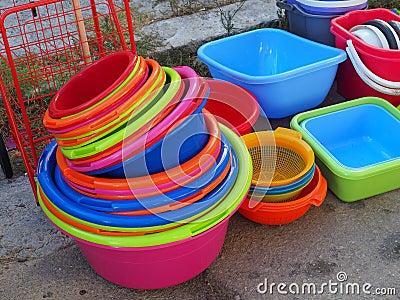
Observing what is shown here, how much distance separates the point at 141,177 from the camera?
173 centimetres

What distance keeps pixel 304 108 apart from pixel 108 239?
135 centimetres

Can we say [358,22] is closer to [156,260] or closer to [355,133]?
[355,133]

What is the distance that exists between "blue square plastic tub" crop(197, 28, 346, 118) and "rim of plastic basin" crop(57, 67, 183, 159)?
0.79 m

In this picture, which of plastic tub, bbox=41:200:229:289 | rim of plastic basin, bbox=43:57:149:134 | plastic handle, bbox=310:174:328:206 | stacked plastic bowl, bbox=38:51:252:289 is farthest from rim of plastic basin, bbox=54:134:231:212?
plastic handle, bbox=310:174:328:206

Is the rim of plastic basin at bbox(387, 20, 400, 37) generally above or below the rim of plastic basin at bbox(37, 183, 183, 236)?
above

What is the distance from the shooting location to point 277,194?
2146mm

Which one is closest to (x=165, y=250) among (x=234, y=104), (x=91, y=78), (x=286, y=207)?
(x=286, y=207)

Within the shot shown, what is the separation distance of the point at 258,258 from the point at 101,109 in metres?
0.84

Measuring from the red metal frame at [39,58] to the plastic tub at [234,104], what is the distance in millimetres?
480

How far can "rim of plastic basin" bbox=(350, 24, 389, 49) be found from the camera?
2635mm

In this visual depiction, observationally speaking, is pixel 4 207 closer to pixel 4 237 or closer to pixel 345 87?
pixel 4 237

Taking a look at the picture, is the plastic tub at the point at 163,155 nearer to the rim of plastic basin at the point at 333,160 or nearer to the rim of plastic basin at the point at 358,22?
the rim of plastic basin at the point at 333,160

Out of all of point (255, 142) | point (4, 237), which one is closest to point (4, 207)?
point (4, 237)

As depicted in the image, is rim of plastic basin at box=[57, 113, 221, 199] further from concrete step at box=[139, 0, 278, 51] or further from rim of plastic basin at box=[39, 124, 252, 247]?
concrete step at box=[139, 0, 278, 51]
